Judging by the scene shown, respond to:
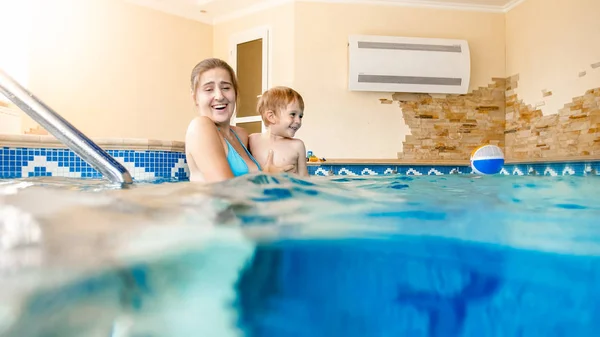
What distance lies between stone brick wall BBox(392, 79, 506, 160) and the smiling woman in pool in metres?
4.42

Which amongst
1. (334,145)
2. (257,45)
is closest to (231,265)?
(334,145)

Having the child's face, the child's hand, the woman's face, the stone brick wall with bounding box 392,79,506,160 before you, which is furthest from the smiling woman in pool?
the stone brick wall with bounding box 392,79,506,160

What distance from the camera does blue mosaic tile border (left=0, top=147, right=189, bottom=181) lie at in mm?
3031

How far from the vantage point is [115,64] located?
6484 millimetres

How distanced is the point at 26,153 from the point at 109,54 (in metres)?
3.82

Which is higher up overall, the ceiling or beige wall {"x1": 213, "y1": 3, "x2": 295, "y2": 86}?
the ceiling

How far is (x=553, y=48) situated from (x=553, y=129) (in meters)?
1.04

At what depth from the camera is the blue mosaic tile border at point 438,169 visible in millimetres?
4555

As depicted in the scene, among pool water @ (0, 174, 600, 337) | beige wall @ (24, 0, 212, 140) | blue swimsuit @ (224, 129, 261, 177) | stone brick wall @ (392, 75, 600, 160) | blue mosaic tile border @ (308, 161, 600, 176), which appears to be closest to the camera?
pool water @ (0, 174, 600, 337)

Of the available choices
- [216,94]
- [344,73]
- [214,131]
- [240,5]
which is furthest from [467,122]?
[214,131]

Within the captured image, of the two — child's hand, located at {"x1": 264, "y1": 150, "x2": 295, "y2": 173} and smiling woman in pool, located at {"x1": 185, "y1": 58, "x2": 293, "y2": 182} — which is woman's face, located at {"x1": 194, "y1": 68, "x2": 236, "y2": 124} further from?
child's hand, located at {"x1": 264, "y1": 150, "x2": 295, "y2": 173}

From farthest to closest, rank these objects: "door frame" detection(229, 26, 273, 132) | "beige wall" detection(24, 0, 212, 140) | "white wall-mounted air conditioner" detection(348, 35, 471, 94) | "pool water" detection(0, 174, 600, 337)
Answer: "door frame" detection(229, 26, 273, 132) < "white wall-mounted air conditioner" detection(348, 35, 471, 94) < "beige wall" detection(24, 0, 212, 140) < "pool water" detection(0, 174, 600, 337)

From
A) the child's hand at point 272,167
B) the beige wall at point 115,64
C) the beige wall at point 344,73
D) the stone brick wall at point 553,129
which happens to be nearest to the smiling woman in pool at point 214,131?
the child's hand at point 272,167

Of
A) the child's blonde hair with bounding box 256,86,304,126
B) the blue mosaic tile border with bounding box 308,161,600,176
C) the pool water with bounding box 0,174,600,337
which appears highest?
the child's blonde hair with bounding box 256,86,304,126
